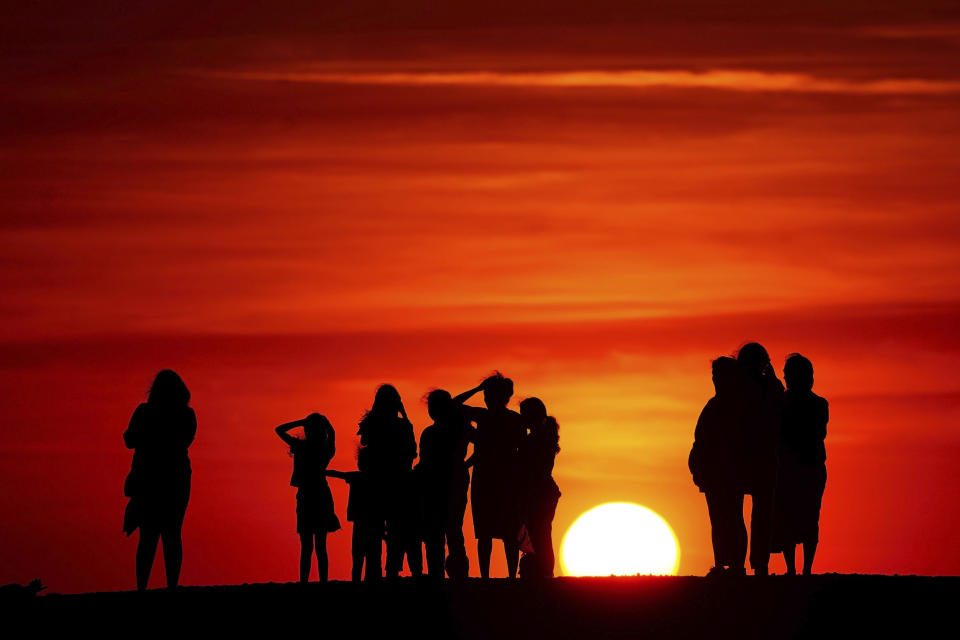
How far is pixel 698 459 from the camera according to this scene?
1889 centimetres

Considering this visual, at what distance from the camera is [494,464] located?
2005 centimetres

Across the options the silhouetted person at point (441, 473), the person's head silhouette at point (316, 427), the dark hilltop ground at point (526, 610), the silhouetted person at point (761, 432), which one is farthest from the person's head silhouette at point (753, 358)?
the person's head silhouette at point (316, 427)

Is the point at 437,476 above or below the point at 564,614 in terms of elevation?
above

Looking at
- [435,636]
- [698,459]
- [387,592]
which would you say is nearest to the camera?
[435,636]

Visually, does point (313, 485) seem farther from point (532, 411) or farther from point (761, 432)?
point (761, 432)

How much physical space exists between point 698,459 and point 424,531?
3.07 metres

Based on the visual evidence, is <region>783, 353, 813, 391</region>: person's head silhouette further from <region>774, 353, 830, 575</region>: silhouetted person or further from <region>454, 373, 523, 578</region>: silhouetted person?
<region>454, 373, 523, 578</region>: silhouetted person

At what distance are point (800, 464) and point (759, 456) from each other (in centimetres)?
54

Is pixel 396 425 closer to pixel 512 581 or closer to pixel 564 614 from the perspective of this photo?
pixel 512 581

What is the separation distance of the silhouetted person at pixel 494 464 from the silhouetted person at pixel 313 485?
184 cm

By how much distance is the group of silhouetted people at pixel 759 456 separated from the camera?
1873 cm

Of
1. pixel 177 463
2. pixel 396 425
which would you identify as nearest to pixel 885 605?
pixel 396 425

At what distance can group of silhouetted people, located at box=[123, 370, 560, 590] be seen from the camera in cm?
1834

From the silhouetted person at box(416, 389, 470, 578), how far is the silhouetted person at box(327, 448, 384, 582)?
1.79ft
